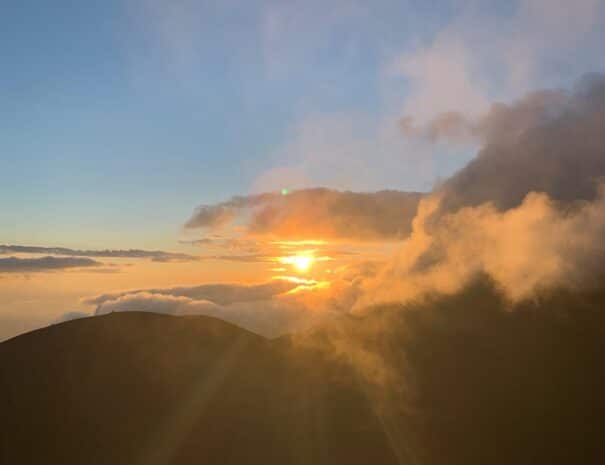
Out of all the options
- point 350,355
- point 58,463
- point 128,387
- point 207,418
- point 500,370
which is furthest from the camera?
point 350,355

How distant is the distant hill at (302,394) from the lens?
248ft

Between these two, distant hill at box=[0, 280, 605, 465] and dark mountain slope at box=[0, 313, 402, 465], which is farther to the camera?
distant hill at box=[0, 280, 605, 465]

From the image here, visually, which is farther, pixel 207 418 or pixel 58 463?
pixel 207 418

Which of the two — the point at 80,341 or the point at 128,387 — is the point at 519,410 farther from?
the point at 80,341

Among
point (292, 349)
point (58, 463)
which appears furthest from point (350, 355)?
point (58, 463)

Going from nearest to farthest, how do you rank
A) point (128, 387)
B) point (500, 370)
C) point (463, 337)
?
1. point (128, 387)
2. point (500, 370)
3. point (463, 337)

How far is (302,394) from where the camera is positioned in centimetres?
9319

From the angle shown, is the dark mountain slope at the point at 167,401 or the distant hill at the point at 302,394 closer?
the dark mountain slope at the point at 167,401

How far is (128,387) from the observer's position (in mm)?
87062

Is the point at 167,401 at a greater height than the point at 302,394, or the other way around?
the point at 167,401

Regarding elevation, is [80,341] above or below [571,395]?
above

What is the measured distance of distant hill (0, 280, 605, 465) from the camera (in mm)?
75688

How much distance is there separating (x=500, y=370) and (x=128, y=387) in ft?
252

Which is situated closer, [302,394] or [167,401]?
[167,401]
